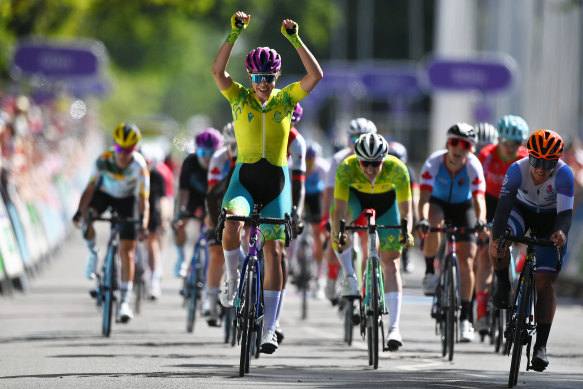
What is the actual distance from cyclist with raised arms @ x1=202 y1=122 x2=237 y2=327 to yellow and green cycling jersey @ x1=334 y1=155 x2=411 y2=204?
1285mm

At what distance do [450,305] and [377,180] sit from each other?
4.21 feet

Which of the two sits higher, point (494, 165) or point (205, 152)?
point (205, 152)

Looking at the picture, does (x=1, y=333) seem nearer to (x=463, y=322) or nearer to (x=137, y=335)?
(x=137, y=335)

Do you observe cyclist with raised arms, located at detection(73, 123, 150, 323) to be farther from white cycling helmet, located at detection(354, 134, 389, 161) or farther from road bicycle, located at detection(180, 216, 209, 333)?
white cycling helmet, located at detection(354, 134, 389, 161)

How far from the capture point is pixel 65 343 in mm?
13359

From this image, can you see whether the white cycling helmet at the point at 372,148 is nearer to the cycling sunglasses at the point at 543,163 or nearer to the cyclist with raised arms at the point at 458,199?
the cyclist with raised arms at the point at 458,199

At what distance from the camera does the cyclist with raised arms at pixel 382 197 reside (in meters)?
11.8

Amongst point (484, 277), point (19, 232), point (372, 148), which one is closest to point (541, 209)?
point (372, 148)

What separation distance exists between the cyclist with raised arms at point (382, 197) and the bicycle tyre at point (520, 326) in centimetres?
144

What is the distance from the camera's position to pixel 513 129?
518 inches

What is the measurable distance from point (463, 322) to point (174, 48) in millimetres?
58633

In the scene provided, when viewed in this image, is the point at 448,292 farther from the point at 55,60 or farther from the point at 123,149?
the point at 55,60

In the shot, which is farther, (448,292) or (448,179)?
(448,179)

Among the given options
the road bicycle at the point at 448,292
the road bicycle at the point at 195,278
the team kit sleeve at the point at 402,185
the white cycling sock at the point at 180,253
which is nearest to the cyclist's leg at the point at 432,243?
the road bicycle at the point at 448,292
